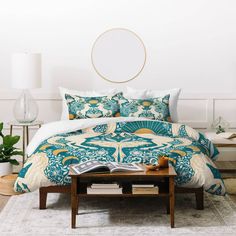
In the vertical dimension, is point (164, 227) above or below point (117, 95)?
below

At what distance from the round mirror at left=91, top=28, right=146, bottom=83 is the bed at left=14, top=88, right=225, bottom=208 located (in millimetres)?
1429

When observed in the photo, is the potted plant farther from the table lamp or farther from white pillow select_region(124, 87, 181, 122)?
white pillow select_region(124, 87, 181, 122)

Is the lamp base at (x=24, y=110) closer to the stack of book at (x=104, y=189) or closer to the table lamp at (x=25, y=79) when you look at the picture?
the table lamp at (x=25, y=79)

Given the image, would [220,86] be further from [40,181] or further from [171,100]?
[40,181]

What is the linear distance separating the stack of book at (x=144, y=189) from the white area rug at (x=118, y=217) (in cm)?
24

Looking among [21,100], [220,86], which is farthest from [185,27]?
[21,100]

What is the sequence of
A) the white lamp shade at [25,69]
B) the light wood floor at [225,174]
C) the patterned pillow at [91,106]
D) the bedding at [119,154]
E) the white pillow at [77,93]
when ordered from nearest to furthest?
the bedding at [119,154], the light wood floor at [225,174], the patterned pillow at [91,106], the white lamp shade at [25,69], the white pillow at [77,93]

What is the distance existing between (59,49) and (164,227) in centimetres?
303

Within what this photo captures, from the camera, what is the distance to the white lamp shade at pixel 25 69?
18.5 feet

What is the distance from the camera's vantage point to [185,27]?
626 cm

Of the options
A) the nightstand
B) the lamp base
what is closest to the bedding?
the nightstand

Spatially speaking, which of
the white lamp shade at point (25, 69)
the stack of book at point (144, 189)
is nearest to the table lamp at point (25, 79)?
the white lamp shade at point (25, 69)

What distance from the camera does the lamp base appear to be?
5.79 metres

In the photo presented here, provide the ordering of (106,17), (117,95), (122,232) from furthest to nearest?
1. (106,17)
2. (117,95)
3. (122,232)
